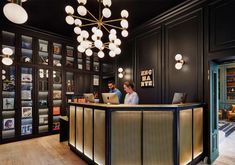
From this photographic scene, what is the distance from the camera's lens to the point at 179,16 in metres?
4.38

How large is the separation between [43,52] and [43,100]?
1833 mm

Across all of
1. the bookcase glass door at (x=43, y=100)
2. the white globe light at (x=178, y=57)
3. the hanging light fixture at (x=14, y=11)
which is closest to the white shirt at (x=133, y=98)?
the white globe light at (x=178, y=57)

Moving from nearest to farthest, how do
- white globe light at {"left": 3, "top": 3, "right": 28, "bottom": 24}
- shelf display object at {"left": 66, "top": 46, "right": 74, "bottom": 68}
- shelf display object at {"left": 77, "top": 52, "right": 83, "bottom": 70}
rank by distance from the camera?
white globe light at {"left": 3, "top": 3, "right": 28, "bottom": 24}, shelf display object at {"left": 66, "top": 46, "right": 74, "bottom": 68}, shelf display object at {"left": 77, "top": 52, "right": 83, "bottom": 70}

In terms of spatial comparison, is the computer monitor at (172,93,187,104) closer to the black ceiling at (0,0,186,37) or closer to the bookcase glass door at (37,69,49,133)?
the black ceiling at (0,0,186,37)

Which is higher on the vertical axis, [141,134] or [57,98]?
[57,98]

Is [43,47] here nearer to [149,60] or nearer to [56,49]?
[56,49]

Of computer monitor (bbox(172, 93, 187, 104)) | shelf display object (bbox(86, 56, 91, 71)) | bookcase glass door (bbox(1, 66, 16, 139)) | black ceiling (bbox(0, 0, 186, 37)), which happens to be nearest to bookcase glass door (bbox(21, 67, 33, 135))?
bookcase glass door (bbox(1, 66, 16, 139))

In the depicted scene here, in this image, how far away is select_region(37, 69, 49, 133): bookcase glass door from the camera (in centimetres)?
595

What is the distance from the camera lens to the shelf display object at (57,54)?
21.2 ft

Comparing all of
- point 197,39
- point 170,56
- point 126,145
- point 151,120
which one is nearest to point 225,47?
point 197,39

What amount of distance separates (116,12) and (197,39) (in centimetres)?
233

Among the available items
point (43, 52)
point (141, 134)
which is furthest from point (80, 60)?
point (141, 134)

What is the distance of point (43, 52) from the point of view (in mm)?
6168

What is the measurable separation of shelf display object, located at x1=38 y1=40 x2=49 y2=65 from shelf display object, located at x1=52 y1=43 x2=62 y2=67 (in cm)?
31
